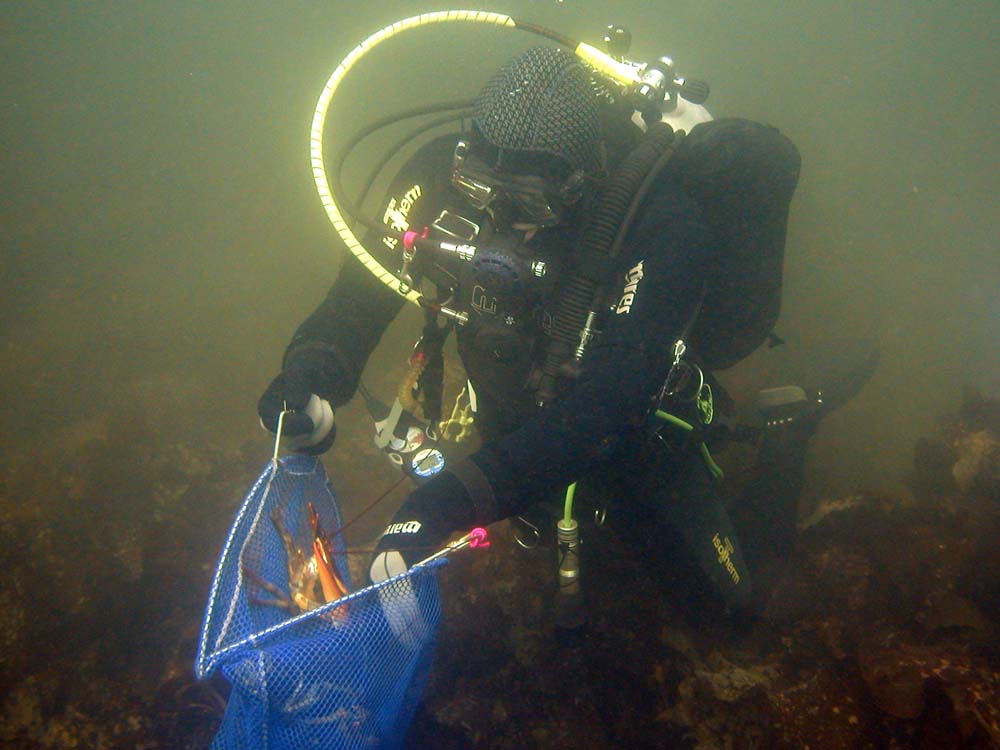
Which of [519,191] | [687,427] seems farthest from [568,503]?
[519,191]

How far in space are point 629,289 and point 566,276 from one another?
0.30 m

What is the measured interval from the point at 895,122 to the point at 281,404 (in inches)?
746

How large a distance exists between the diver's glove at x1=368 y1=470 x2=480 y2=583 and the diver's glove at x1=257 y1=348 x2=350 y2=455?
2.58ft

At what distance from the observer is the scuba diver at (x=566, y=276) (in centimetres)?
194

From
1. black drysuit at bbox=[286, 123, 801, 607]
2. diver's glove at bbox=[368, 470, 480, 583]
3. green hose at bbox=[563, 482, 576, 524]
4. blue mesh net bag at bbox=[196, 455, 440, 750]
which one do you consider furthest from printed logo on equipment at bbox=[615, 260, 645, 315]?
blue mesh net bag at bbox=[196, 455, 440, 750]

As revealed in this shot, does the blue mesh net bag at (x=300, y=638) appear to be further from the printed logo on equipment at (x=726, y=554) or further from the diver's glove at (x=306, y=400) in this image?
the printed logo on equipment at (x=726, y=554)

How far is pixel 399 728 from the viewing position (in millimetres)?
2062

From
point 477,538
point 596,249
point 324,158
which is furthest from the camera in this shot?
point 324,158

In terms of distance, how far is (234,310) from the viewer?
8695 mm

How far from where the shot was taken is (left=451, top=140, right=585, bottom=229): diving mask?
214 centimetres

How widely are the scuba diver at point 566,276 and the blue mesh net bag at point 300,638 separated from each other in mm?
257

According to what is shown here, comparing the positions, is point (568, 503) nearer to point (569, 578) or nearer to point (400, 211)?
point (569, 578)

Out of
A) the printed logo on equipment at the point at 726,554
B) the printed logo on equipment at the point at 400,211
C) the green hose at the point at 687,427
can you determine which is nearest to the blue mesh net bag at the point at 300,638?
the printed logo on equipment at the point at 400,211

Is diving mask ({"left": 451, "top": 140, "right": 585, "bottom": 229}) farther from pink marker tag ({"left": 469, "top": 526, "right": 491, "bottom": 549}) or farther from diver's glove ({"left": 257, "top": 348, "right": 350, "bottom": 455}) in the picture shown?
pink marker tag ({"left": 469, "top": 526, "right": 491, "bottom": 549})
